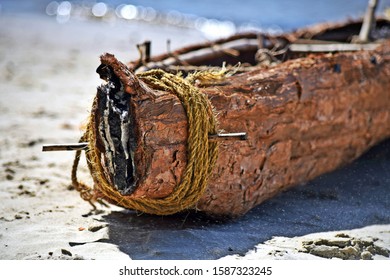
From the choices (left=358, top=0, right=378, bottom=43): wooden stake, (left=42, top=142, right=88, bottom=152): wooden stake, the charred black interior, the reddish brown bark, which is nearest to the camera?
the charred black interior

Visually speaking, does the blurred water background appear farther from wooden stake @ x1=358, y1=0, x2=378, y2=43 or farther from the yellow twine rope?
the yellow twine rope

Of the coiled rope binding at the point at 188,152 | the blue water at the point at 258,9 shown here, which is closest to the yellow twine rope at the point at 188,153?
the coiled rope binding at the point at 188,152

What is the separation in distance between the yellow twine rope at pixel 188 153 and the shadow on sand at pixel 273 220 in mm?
166

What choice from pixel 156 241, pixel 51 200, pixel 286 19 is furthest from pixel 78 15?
pixel 156 241

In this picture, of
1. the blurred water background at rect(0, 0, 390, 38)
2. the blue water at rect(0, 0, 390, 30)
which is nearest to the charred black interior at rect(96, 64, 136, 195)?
the blurred water background at rect(0, 0, 390, 38)

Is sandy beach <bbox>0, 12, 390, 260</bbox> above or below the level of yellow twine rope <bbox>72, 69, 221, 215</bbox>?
below

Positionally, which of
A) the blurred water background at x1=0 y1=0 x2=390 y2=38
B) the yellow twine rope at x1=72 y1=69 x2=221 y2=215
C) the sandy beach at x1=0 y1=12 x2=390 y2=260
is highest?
the blurred water background at x1=0 y1=0 x2=390 y2=38

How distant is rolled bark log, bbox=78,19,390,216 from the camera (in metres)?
3.11

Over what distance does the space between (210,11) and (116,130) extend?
14.4 m

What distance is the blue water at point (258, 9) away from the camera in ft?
50.4

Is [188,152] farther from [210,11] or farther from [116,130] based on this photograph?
[210,11]

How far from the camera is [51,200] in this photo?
419 centimetres

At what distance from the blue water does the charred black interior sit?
11.9 m

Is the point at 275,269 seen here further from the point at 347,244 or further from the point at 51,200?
the point at 51,200
